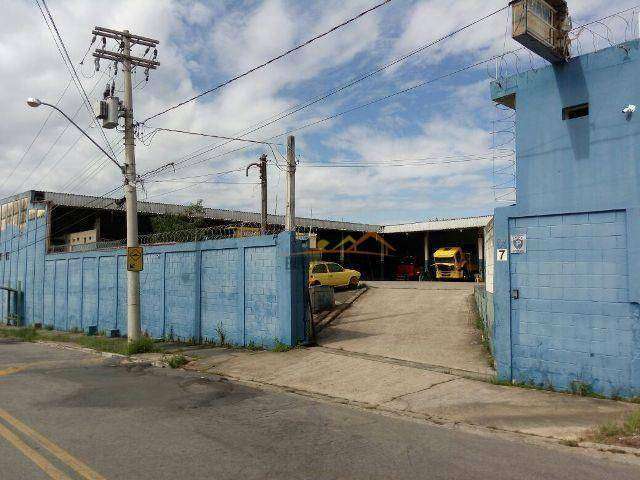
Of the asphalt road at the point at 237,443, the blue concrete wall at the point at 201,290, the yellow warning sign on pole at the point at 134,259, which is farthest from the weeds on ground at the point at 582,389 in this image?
the yellow warning sign on pole at the point at 134,259

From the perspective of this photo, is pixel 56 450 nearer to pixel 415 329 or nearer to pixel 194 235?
pixel 415 329

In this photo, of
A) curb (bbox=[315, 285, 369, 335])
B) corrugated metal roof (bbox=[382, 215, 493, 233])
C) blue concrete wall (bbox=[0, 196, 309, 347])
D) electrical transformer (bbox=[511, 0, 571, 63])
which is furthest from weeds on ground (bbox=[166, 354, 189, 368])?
corrugated metal roof (bbox=[382, 215, 493, 233])

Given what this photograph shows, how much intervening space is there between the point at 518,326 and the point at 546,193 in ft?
7.97

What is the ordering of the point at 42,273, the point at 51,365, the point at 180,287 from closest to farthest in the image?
the point at 51,365 → the point at 180,287 → the point at 42,273

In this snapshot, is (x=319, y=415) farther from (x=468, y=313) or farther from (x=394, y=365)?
(x=468, y=313)

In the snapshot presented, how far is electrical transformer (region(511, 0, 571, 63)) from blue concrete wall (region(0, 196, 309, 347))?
291 inches

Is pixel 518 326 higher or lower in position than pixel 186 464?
higher

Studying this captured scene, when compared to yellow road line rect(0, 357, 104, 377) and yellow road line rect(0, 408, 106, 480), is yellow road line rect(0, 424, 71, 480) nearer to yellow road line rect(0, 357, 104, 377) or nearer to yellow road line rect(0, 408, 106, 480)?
yellow road line rect(0, 408, 106, 480)

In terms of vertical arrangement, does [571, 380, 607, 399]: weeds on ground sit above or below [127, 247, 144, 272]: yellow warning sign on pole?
below

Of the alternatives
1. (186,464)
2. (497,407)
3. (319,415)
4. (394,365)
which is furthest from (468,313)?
(186,464)

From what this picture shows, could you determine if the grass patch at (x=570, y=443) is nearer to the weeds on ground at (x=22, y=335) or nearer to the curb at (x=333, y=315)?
the curb at (x=333, y=315)

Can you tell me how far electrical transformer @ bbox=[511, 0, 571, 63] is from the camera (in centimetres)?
845

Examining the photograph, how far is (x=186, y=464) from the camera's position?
219 inches

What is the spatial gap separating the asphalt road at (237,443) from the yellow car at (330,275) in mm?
13448
